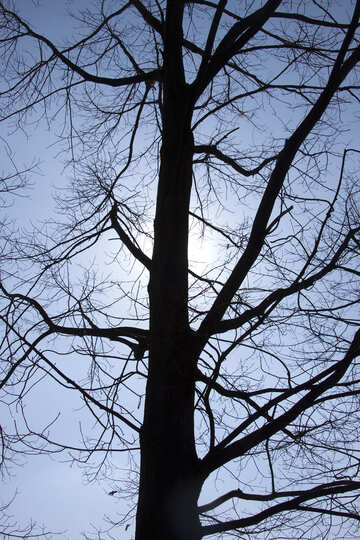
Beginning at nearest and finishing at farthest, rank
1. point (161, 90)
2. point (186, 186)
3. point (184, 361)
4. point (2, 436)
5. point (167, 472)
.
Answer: point (167, 472)
point (184, 361)
point (2, 436)
point (186, 186)
point (161, 90)

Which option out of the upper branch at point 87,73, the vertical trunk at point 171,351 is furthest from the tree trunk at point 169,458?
the upper branch at point 87,73

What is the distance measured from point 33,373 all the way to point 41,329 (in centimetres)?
29

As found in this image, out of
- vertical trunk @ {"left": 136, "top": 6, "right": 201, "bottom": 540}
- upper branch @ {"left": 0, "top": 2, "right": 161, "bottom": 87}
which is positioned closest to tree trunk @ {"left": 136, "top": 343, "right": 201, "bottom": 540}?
vertical trunk @ {"left": 136, "top": 6, "right": 201, "bottom": 540}

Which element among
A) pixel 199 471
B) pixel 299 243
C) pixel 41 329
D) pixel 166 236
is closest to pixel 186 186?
pixel 166 236

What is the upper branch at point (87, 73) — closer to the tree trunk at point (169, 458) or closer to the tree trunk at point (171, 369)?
the tree trunk at point (171, 369)

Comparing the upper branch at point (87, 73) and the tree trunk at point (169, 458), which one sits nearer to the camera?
the tree trunk at point (169, 458)

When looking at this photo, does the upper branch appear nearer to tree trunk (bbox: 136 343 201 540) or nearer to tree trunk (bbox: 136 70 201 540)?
tree trunk (bbox: 136 70 201 540)

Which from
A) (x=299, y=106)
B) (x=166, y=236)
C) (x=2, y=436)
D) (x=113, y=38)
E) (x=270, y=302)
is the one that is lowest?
(x=2, y=436)

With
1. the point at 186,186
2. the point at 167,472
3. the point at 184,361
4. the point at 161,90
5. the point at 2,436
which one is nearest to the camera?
the point at 167,472

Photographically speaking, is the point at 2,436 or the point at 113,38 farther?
the point at 113,38

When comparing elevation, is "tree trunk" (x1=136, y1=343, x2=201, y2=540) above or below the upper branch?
below

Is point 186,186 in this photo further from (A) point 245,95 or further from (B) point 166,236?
(A) point 245,95

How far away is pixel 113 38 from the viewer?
3.63 m

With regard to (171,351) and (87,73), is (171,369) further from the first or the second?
(87,73)
